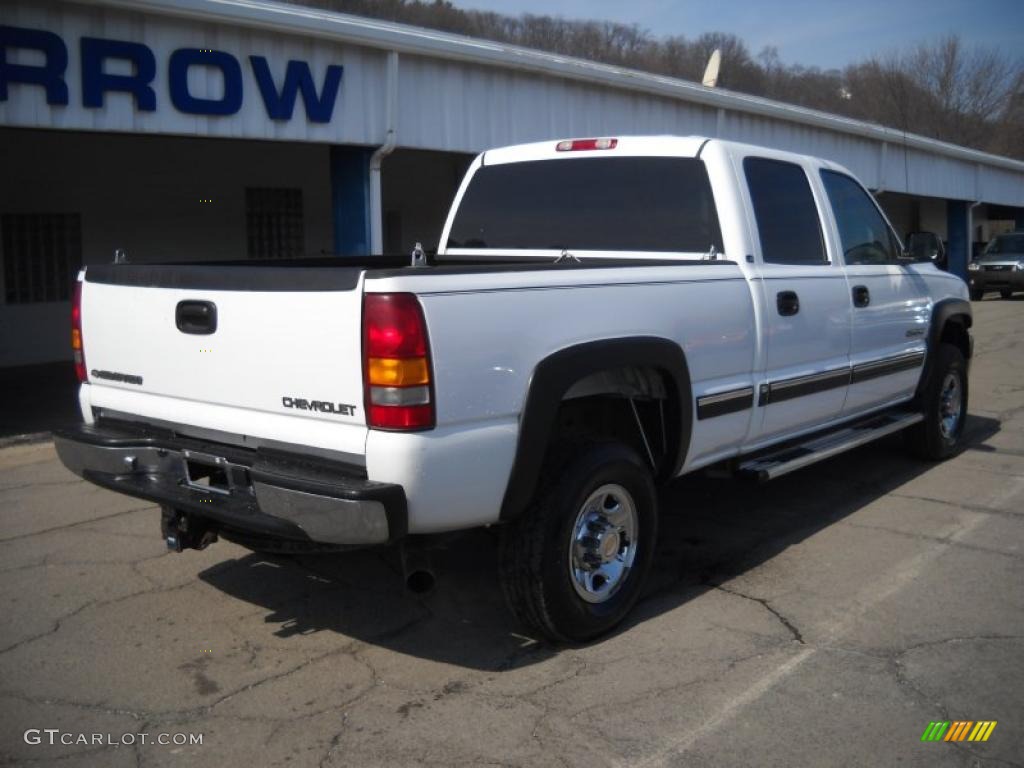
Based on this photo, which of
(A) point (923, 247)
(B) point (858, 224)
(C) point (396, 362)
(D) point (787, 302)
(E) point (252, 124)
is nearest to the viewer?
(C) point (396, 362)

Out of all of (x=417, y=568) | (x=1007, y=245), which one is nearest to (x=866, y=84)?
(x=1007, y=245)

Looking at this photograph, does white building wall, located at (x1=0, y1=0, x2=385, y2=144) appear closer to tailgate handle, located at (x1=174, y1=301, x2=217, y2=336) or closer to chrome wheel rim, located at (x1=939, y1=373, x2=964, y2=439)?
tailgate handle, located at (x1=174, y1=301, x2=217, y2=336)

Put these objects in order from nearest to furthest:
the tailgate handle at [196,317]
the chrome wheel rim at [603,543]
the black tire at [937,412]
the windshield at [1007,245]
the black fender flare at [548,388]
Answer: the black fender flare at [548,388], the tailgate handle at [196,317], the chrome wheel rim at [603,543], the black tire at [937,412], the windshield at [1007,245]

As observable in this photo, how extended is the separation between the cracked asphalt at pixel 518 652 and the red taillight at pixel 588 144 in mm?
2184

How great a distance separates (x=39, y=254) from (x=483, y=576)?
35.2 ft

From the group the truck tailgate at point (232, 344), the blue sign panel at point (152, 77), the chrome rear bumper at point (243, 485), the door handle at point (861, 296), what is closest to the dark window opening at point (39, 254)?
the blue sign panel at point (152, 77)

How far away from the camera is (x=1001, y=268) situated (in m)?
23.9

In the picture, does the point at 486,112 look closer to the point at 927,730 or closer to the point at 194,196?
the point at 194,196

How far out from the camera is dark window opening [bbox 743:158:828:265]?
521 cm

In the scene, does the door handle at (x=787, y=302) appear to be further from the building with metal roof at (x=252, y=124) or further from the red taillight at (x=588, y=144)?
the building with metal roof at (x=252, y=124)

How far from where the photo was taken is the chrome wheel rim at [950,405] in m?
7.14

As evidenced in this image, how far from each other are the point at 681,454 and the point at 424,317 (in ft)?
5.58

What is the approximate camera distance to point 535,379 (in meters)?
3.66

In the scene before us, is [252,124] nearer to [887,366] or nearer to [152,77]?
[152,77]
